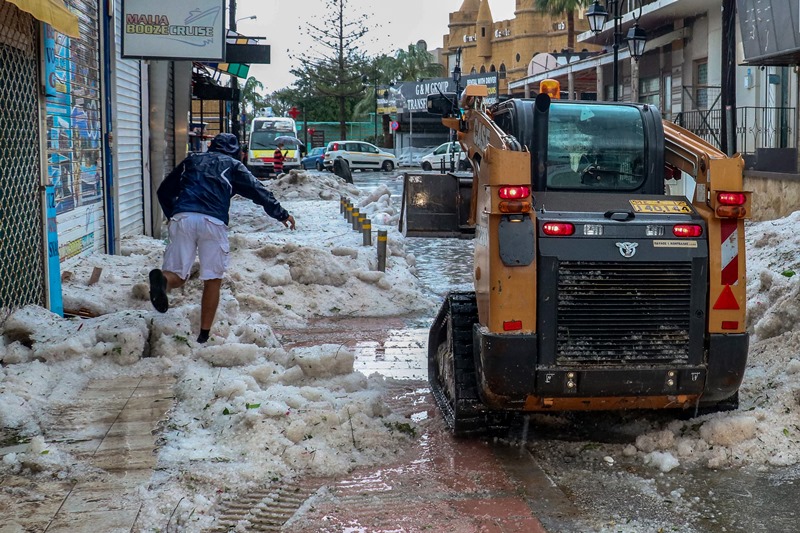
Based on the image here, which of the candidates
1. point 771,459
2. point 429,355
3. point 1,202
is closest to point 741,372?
point 771,459

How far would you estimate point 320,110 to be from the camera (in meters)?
78.6

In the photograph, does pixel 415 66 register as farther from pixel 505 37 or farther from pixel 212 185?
pixel 212 185

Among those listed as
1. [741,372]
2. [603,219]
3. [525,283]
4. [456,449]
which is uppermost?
[603,219]

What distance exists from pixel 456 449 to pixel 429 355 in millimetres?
1312

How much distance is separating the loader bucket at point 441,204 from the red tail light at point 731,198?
9.94 ft

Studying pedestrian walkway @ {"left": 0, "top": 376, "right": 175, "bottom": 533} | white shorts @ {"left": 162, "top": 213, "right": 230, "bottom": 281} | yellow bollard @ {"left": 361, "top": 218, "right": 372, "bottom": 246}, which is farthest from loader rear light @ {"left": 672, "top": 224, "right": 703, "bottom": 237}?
yellow bollard @ {"left": 361, "top": 218, "right": 372, "bottom": 246}

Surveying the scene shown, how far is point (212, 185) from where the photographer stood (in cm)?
801

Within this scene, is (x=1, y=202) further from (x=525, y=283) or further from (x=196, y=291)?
(x=525, y=283)

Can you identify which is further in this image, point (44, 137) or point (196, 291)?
point (196, 291)

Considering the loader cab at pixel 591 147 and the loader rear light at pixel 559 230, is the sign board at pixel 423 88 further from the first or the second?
the loader rear light at pixel 559 230

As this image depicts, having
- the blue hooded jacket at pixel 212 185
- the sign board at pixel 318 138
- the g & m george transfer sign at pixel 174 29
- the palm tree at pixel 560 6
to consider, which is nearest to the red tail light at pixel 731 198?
the blue hooded jacket at pixel 212 185

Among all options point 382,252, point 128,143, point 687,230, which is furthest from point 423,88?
point 687,230

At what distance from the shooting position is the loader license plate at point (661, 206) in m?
6.13

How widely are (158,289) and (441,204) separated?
2654 mm
